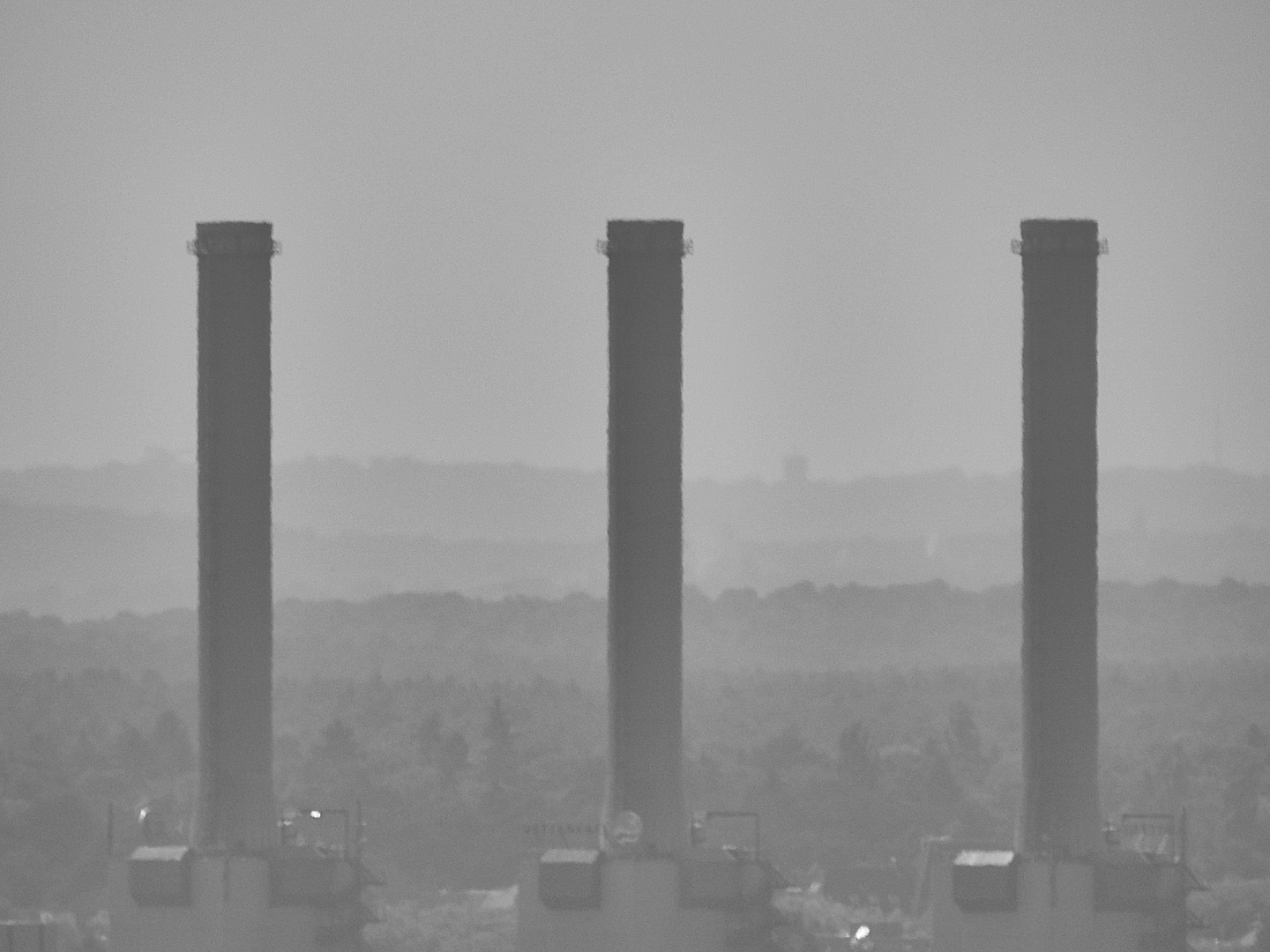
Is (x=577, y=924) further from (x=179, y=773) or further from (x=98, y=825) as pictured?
(x=179, y=773)

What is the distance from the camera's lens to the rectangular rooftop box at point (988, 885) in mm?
55250

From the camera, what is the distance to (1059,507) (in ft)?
189

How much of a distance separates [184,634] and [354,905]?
5574 centimetres

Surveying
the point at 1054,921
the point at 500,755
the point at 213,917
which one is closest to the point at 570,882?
the point at 213,917

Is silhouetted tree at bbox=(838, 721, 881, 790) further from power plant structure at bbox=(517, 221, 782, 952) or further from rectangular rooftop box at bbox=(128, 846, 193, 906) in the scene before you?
rectangular rooftop box at bbox=(128, 846, 193, 906)

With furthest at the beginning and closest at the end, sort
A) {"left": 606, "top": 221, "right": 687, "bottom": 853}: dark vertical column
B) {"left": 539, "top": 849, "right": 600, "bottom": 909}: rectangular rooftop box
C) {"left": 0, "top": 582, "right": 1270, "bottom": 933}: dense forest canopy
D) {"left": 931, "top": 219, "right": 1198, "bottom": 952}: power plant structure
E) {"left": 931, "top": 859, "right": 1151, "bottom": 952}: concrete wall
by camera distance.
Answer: {"left": 0, "top": 582, "right": 1270, "bottom": 933}: dense forest canopy
{"left": 606, "top": 221, "right": 687, "bottom": 853}: dark vertical column
{"left": 539, "top": 849, "right": 600, "bottom": 909}: rectangular rooftop box
{"left": 931, "top": 219, "right": 1198, "bottom": 952}: power plant structure
{"left": 931, "top": 859, "right": 1151, "bottom": 952}: concrete wall

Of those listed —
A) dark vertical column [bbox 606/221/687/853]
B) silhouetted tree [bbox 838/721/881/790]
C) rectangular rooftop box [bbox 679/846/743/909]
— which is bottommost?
silhouetted tree [bbox 838/721/881/790]

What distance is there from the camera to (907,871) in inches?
Answer: 3366

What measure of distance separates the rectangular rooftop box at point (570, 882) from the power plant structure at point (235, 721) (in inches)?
149

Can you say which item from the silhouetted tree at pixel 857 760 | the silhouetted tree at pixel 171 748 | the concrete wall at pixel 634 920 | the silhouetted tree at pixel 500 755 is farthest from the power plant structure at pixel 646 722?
the silhouetted tree at pixel 500 755

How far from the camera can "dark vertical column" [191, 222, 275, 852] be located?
192ft

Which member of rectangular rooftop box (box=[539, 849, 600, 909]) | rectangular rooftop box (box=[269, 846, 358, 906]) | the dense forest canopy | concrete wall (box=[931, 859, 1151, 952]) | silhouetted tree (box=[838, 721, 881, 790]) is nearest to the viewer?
concrete wall (box=[931, 859, 1151, 952])

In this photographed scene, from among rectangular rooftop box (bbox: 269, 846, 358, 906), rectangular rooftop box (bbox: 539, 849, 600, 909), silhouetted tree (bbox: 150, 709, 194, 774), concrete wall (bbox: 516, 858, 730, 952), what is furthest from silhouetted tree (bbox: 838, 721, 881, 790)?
rectangular rooftop box (bbox: 539, 849, 600, 909)

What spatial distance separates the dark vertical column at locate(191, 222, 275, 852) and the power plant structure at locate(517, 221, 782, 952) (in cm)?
560
